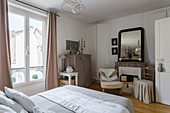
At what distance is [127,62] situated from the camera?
140 inches

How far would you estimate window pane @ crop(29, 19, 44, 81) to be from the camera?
2.88 meters

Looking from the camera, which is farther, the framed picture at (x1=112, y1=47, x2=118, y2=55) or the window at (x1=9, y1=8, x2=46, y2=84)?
the framed picture at (x1=112, y1=47, x2=118, y2=55)

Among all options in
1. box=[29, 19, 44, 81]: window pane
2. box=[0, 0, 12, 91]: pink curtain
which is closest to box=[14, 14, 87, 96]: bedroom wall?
box=[29, 19, 44, 81]: window pane

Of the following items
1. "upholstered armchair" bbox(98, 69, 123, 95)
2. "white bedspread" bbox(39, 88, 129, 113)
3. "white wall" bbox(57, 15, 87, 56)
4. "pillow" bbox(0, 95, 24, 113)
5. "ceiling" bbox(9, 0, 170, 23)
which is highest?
"ceiling" bbox(9, 0, 170, 23)

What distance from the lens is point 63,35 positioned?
3.67 meters

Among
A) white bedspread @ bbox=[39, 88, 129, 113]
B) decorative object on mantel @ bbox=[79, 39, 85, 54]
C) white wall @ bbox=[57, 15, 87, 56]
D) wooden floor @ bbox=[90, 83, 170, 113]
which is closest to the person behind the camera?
white bedspread @ bbox=[39, 88, 129, 113]

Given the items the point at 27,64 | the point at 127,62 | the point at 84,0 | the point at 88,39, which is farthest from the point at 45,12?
the point at 127,62

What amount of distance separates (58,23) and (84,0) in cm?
126

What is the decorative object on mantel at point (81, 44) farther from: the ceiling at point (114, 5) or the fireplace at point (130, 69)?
the fireplace at point (130, 69)

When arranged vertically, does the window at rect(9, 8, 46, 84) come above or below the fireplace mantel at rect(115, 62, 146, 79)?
above

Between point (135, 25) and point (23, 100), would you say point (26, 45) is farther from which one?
point (135, 25)

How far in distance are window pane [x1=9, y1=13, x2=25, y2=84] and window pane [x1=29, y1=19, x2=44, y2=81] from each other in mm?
244

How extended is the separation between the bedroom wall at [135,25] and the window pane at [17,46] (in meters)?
2.98

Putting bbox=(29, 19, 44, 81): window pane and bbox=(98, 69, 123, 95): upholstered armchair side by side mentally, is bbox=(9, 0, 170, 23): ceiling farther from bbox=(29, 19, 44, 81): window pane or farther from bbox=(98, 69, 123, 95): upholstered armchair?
bbox=(98, 69, 123, 95): upholstered armchair
